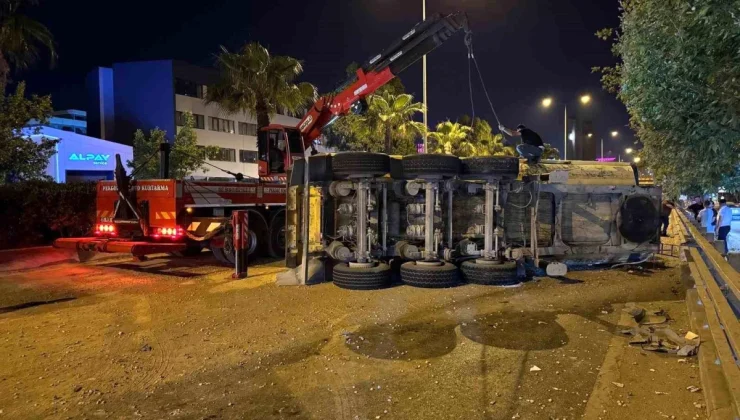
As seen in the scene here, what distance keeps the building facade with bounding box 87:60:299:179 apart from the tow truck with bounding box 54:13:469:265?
33118 mm

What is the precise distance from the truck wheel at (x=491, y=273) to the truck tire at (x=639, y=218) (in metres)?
2.66

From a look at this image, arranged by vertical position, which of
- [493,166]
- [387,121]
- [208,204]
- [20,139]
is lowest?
[208,204]

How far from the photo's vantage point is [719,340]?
12.5ft

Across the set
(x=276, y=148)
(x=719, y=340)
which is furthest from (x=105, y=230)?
(x=719, y=340)

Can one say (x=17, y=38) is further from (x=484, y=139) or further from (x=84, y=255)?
(x=484, y=139)

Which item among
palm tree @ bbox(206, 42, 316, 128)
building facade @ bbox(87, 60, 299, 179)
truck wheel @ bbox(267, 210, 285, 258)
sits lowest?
truck wheel @ bbox(267, 210, 285, 258)

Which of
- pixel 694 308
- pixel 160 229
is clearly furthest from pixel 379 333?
pixel 160 229

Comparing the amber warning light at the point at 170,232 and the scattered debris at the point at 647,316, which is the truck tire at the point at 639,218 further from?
the amber warning light at the point at 170,232

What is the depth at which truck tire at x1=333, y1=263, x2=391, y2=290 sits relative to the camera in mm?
7691

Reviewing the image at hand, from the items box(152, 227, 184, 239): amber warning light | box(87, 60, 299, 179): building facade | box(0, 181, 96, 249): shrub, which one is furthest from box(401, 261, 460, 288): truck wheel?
box(87, 60, 299, 179): building facade

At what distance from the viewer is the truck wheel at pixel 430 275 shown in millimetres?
7668

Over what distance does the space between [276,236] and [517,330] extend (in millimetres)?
7436

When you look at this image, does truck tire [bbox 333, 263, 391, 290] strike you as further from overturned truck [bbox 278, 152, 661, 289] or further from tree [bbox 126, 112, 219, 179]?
tree [bbox 126, 112, 219, 179]

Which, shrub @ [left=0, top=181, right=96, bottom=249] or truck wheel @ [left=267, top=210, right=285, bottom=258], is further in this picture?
shrub @ [left=0, top=181, right=96, bottom=249]
